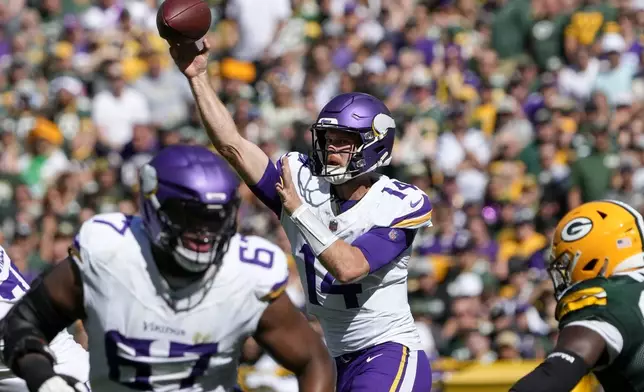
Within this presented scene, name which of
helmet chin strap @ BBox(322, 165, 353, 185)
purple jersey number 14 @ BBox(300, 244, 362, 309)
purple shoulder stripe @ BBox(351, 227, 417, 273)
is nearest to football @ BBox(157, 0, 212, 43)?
helmet chin strap @ BBox(322, 165, 353, 185)

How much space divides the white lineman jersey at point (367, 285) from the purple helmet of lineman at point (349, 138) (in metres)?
0.14

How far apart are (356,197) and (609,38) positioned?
9.10 metres

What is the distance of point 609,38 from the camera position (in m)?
14.1

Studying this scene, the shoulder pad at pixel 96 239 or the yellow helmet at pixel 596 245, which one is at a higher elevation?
the shoulder pad at pixel 96 239

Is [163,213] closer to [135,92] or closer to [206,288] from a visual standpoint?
[206,288]

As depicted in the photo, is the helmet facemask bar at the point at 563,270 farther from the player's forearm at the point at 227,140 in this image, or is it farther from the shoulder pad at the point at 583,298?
the player's forearm at the point at 227,140

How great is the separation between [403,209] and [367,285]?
1.19 ft

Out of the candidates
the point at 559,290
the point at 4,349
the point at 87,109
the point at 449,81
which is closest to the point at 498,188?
the point at 449,81

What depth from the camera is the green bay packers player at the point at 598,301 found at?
407cm

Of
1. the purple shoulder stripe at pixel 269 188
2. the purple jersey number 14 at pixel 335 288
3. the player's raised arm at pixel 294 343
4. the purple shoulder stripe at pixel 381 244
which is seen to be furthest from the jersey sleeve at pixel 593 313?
the purple shoulder stripe at pixel 269 188

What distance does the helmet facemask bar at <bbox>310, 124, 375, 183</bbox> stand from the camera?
5.57 meters

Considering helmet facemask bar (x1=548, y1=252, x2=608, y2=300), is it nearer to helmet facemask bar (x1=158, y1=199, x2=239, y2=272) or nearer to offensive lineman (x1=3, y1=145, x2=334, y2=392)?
offensive lineman (x1=3, y1=145, x2=334, y2=392)

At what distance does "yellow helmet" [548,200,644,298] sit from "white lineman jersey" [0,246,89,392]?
210 centimetres

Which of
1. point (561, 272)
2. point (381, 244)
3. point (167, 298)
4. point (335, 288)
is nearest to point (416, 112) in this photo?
point (335, 288)
